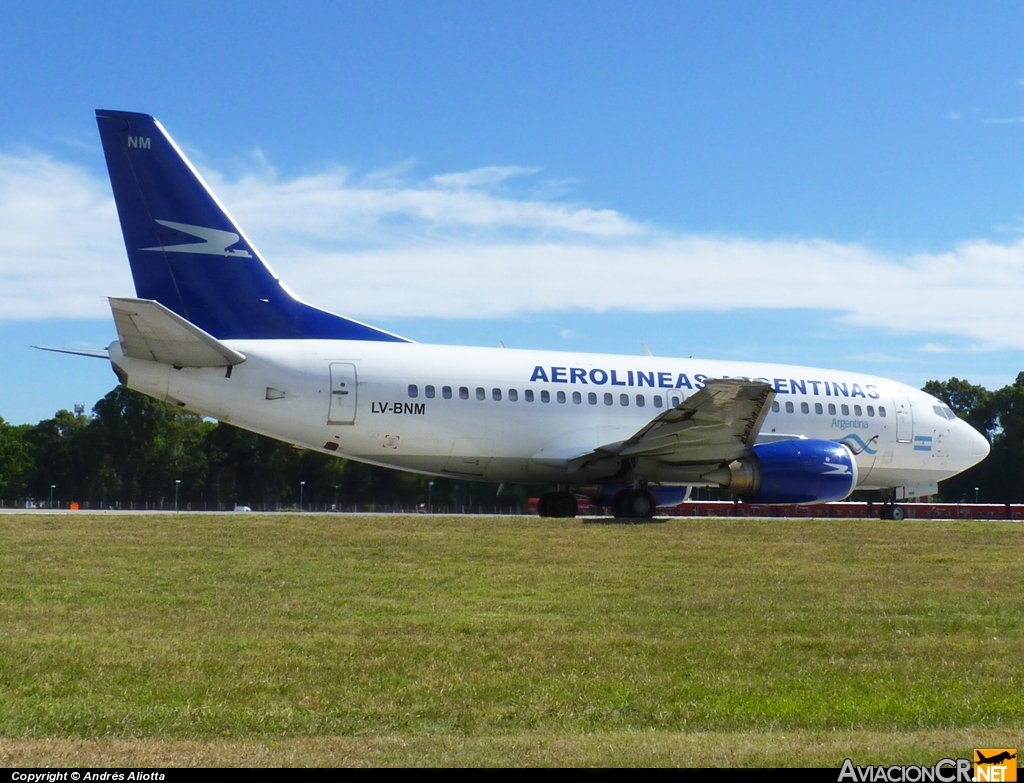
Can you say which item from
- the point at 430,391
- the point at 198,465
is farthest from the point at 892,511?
the point at 198,465

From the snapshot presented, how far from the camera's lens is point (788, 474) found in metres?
24.3

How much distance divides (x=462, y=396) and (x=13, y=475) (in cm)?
7700

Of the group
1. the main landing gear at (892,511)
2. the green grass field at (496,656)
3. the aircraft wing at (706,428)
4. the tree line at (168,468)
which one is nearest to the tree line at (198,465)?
the tree line at (168,468)

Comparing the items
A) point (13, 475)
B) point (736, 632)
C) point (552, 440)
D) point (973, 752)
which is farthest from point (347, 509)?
point (13, 475)

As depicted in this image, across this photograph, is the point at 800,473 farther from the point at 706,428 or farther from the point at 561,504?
the point at 561,504

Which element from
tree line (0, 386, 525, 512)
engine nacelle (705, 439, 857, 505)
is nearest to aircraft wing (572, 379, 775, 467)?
engine nacelle (705, 439, 857, 505)

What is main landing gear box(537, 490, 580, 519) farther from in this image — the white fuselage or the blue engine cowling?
the blue engine cowling

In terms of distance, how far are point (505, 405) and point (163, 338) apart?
7865 mm

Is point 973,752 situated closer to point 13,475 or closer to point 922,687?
point 922,687

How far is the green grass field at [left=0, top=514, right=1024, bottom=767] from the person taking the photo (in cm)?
644

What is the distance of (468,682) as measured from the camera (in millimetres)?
7969

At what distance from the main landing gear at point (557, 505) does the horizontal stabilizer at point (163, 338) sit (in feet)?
28.6

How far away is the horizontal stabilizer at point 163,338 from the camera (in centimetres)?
1966

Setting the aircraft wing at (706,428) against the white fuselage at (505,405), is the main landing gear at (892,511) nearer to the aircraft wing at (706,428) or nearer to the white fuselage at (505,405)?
the white fuselage at (505,405)
